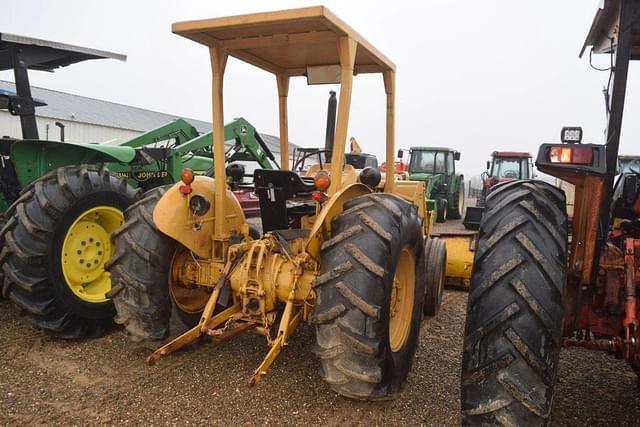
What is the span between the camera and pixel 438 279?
520 cm

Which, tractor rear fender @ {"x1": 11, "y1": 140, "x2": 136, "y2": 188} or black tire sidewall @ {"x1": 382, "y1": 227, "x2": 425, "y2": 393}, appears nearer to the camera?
black tire sidewall @ {"x1": 382, "y1": 227, "x2": 425, "y2": 393}

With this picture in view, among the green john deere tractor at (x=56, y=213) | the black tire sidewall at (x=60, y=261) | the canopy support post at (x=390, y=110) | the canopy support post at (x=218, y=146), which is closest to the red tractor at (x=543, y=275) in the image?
the canopy support post at (x=390, y=110)

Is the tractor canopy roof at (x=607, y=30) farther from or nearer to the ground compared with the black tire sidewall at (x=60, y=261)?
farther from the ground

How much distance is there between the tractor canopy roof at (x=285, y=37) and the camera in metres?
2.95

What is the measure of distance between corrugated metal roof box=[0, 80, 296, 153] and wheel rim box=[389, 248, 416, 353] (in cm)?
1944

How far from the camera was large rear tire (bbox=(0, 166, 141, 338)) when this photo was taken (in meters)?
3.94

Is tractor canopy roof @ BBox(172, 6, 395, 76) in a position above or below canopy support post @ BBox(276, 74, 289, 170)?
above

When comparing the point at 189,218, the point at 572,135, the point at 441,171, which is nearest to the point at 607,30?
the point at 572,135

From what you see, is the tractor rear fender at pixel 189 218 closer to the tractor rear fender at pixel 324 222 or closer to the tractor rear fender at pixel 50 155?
the tractor rear fender at pixel 324 222

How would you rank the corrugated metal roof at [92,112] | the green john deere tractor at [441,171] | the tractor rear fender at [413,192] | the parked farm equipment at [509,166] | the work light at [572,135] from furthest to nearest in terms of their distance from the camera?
the corrugated metal roof at [92,112] < the parked farm equipment at [509,166] < the green john deere tractor at [441,171] < the tractor rear fender at [413,192] < the work light at [572,135]

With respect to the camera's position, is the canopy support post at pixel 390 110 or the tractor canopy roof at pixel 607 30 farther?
the canopy support post at pixel 390 110

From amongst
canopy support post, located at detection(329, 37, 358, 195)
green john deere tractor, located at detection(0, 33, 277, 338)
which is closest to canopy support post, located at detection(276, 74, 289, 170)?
green john deere tractor, located at detection(0, 33, 277, 338)

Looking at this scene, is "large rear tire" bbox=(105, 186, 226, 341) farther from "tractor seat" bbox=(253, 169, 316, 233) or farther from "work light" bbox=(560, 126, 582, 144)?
"work light" bbox=(560, 126, 582, 144)

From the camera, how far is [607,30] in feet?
8.98
